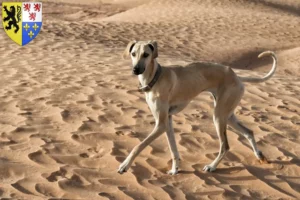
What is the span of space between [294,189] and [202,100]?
9.89 ft

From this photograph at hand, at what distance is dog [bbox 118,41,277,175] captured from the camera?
4.48 meters

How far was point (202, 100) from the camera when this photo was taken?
24.6 ft

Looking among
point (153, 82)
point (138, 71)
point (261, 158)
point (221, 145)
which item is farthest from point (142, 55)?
point (261, 158)

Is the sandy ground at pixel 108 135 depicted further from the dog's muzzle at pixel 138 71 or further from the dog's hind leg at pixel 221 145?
the dog's muzzle at pixel 138 71

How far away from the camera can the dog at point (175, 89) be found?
448 cm

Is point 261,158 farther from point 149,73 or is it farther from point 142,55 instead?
point 142,55

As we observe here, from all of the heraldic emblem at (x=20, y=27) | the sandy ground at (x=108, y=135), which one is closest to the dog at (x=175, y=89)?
the sandy ground at (x=108, y=135)

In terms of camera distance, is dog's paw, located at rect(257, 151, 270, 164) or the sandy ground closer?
the sandy ground

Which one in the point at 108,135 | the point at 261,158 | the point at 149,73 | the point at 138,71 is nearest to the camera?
the point at 138,71

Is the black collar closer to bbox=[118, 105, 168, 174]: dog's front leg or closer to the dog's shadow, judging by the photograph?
bbox=[118, 105, 168, 174]: dog's front leg

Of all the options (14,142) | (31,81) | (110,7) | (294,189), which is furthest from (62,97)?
(110,7)

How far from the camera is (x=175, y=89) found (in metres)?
4.75

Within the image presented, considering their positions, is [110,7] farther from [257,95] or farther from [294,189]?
[294,189]

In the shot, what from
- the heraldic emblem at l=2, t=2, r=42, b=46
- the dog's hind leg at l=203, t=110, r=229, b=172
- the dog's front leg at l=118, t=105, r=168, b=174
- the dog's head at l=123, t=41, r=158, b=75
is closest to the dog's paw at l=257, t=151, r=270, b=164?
the dog's hind leg at l=203, t=110, r=229, b=172
